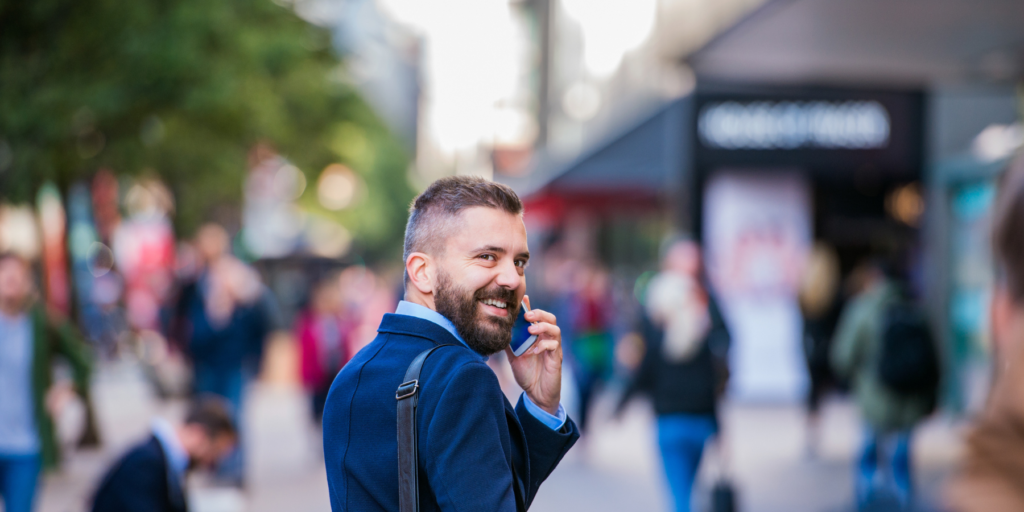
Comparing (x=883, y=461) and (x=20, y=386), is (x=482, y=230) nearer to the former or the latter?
(x=20, y=386)

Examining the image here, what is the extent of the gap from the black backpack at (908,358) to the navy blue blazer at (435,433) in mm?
5442

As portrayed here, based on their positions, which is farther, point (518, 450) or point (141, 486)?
point (141, 486)

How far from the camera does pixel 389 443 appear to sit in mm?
1887

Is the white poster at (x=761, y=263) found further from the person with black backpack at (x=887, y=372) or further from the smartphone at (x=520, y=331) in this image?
the smartphone at (x=520, y=331)

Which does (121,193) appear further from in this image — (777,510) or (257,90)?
(777,510)

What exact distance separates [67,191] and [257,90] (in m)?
4.06

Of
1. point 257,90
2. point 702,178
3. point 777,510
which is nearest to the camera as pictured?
point 777,510

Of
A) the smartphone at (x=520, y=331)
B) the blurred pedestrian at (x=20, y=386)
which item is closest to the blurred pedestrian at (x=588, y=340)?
the blurred pedestrian at (x=20, y=386)

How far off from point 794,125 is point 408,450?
1217 cm

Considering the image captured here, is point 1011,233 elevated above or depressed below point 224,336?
above

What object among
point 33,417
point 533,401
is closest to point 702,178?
point 33,417

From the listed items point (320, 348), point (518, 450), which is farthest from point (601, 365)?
point (518, 450)

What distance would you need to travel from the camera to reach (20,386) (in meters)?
5.55

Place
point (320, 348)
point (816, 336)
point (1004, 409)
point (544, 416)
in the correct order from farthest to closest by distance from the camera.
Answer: point (320, 348), point (816, 336), point (544, 416), point (1004, 409)
